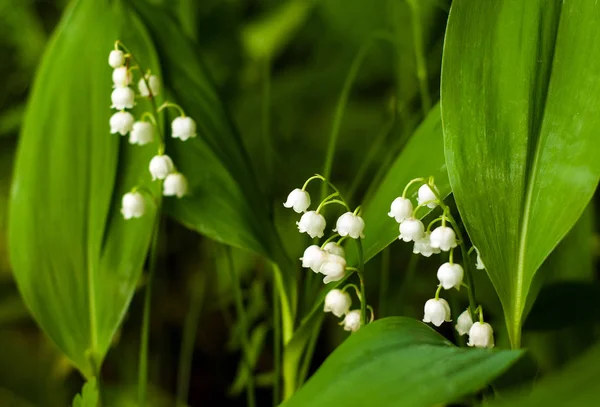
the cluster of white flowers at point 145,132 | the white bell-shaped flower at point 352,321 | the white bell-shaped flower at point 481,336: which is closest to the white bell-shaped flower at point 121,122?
the cluster of white flowers at point 145,132

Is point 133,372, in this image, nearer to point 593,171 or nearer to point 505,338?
point 505,338

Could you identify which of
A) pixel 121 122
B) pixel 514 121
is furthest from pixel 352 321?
pixel 121 122

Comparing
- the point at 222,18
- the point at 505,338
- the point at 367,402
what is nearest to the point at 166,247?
the point at 222,18

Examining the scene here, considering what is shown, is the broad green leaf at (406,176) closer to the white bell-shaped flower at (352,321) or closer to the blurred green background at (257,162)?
the white bell-shaped flower at (352,321)

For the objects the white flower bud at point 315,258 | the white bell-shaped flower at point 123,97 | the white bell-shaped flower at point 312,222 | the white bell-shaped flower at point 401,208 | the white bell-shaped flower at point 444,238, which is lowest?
the white flower bud at point 315,258

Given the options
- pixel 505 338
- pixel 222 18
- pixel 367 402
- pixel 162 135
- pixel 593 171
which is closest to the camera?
pixel 367 402

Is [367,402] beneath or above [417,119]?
beneath

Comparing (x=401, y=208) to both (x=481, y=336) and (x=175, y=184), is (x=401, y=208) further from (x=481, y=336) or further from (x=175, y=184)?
(x=175, y=184)

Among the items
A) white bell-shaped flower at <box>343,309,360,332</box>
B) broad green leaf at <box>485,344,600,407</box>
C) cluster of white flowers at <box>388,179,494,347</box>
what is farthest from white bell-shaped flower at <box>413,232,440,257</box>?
broad green leaf at <box>485,344,600,407</box>
